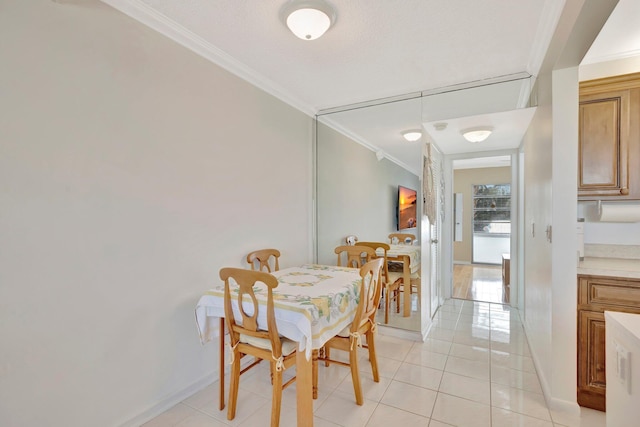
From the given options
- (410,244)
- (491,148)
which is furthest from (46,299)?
(491,148)

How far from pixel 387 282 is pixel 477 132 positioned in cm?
182

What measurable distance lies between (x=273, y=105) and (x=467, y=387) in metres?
2.86

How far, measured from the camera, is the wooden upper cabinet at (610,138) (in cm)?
192

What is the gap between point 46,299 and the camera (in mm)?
1447

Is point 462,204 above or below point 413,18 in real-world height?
below

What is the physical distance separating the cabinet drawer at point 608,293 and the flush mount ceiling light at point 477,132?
1762mm

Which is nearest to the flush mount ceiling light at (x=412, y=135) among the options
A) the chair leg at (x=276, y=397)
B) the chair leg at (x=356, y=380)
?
the chair leg at (x=356, y=380)

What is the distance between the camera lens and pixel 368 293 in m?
2.04

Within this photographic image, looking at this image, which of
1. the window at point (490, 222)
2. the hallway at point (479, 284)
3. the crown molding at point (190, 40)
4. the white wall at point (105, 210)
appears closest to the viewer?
the white wall at point (105, 210)

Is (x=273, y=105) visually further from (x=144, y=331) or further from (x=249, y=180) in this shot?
(x=144, y=331)

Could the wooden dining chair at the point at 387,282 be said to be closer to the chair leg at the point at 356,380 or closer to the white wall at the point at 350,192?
the white wall at the point at 350,192

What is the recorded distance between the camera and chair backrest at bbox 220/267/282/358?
1622 mm

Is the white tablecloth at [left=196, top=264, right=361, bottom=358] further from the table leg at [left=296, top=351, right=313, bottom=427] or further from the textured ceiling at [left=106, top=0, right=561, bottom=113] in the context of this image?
the textured ceiling at [left=106, top=0, right=561, bottom=113]

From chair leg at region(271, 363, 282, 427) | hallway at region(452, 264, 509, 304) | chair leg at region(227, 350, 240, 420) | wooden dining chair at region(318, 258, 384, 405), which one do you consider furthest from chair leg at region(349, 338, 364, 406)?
hallway at region(452, 264, 509, 304)
